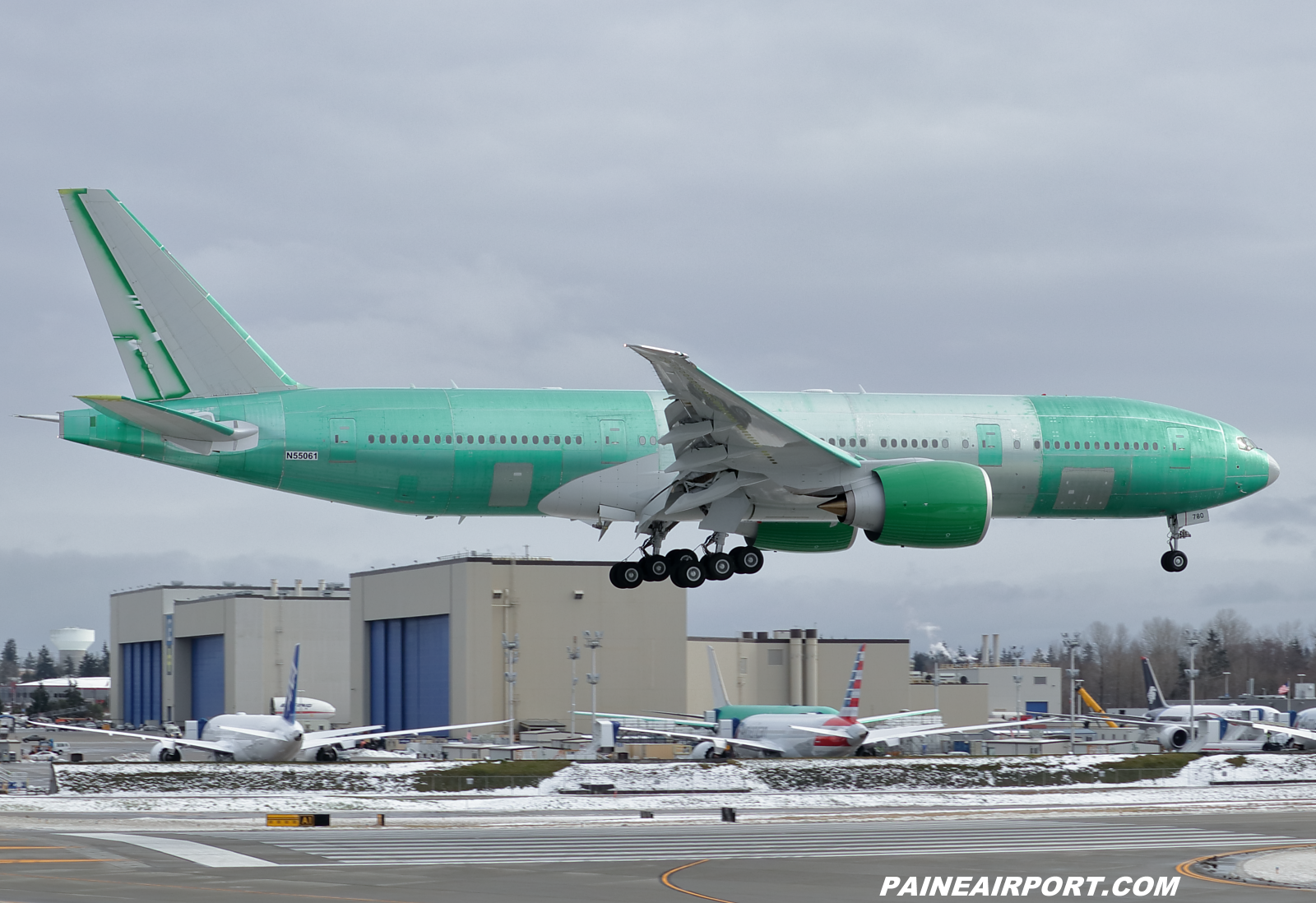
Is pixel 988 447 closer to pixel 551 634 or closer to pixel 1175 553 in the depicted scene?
pixel 1175 553

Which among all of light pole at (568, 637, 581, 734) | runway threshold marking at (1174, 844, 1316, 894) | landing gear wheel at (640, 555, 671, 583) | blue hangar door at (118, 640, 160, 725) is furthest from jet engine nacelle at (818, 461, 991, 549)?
blue hangar door at (118, 640, 160, 725)

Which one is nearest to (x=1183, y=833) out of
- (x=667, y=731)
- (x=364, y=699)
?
(x=667, y=731)

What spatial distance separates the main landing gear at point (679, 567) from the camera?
115 ft

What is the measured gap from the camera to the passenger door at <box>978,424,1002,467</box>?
118 feet

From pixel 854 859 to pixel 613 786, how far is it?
82.5 feet

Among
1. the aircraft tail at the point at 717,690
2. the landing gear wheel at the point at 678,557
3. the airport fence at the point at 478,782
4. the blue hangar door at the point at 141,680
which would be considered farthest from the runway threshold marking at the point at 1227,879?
the blue hangar door at the point at 141,680

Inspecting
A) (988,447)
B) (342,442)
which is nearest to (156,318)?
(342,442)

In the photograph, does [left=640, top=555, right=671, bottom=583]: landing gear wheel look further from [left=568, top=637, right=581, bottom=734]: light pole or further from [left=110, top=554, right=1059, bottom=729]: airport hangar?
[left=110, top=554, right=1059, bottom=729]: airport hangar

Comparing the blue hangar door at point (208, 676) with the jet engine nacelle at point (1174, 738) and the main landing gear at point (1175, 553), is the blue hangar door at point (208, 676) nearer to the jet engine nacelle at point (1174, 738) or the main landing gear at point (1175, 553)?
the jet engine nacelle at point (1174, 738)

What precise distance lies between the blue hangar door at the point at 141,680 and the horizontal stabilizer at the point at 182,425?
123m

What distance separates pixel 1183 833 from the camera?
46.6 m

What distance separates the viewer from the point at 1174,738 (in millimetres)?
80125

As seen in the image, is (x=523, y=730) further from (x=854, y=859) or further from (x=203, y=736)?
(x=854, y=859)

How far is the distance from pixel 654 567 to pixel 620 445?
3.09 m
